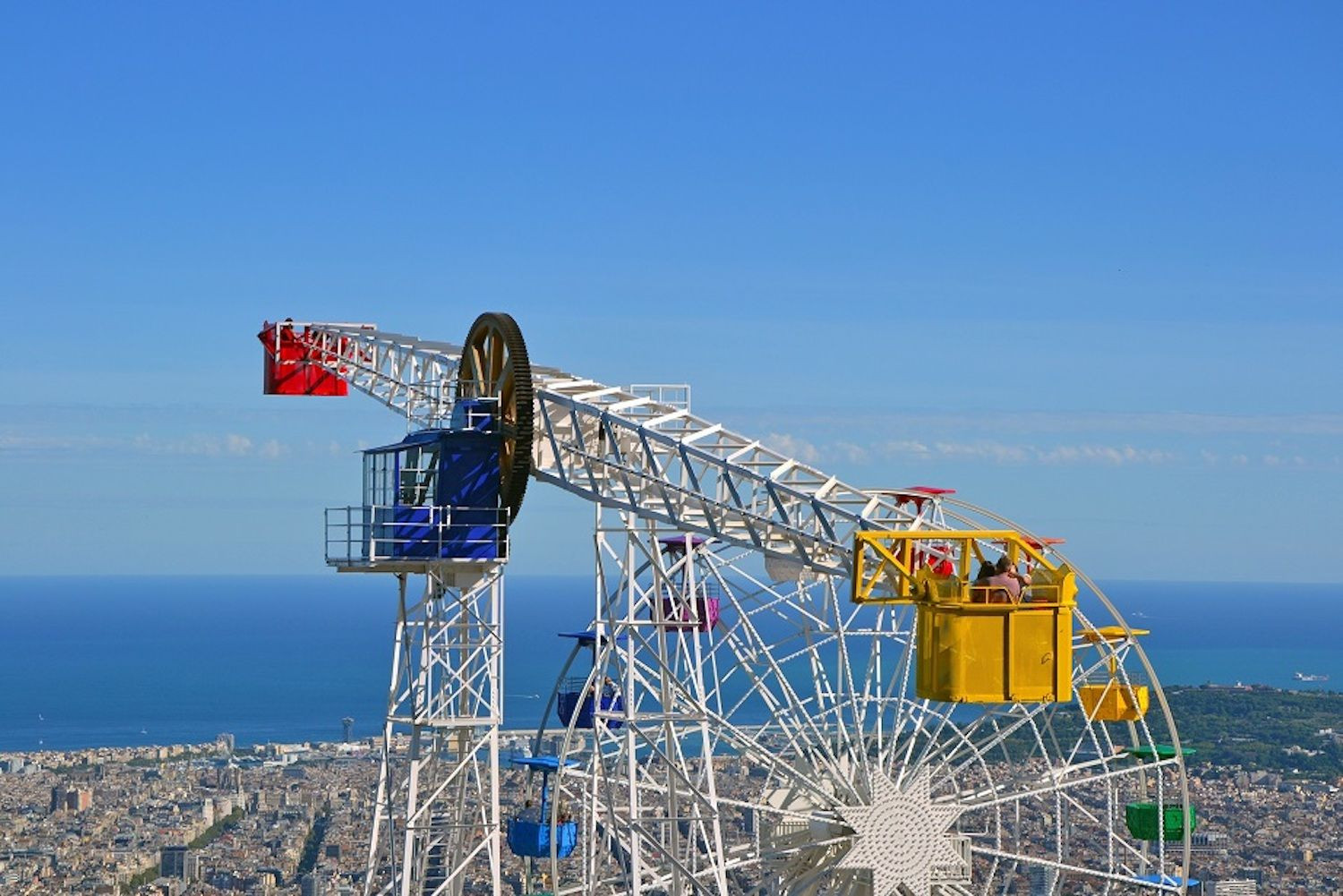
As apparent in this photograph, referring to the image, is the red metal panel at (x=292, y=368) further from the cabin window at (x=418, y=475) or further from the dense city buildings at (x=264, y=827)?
the dense city buildings at (x=264, y=827)

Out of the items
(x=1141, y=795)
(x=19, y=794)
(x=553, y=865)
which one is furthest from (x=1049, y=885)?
(x=19, y=794)

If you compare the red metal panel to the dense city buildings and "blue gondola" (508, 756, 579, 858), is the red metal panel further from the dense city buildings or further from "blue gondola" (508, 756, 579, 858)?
the dense city buildings

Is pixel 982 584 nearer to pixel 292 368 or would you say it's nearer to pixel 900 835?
pixel 900 835

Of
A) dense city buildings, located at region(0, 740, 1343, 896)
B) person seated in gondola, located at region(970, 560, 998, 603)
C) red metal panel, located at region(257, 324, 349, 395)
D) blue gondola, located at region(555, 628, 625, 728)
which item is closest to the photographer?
person seated in gondola, located at region(970, 560, 998, 603)

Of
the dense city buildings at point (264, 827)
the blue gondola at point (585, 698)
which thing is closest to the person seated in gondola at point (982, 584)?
the blue gondola at point (585, 698)

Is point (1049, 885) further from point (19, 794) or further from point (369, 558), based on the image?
point (19, 794)

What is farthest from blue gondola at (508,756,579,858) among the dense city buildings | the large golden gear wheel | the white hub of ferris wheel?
the dense city buildings

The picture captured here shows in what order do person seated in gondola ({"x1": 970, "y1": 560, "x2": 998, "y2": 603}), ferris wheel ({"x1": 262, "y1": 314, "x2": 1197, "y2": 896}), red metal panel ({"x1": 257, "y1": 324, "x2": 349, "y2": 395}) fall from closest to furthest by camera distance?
person seated in gondola ({"x1": 970, "y1": 560, "x2": 998, "y2": 603}) → ferris wheel ({"x1": 262, "y1": 314, "x2": 1197, "y2": 896}) → red metal panel ({"x1": 257, "y1": 324, "x2": 349, "y2": 395})
